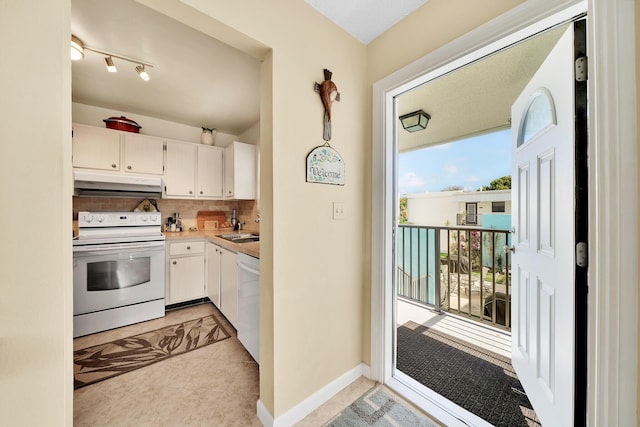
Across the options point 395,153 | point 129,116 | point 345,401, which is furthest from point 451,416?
point 129,116

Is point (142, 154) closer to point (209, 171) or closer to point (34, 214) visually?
point (209, 171)

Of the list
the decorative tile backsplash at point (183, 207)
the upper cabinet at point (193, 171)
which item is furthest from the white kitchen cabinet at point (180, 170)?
the decorative tile backsplash at point (183, 207)

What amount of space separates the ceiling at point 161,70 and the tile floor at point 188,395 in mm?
2432

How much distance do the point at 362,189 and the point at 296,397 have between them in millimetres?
1361

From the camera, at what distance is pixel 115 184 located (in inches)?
96.6

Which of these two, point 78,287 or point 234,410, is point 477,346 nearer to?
point 234,410

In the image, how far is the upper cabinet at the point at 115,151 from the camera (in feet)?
7.82

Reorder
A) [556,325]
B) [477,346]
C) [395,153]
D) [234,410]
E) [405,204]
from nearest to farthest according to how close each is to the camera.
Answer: [556,325] → [234,410] → [395,153] → [477,346] → [405,204]

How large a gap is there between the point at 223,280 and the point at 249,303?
2.69ft

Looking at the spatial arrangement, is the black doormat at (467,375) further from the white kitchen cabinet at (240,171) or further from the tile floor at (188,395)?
the white kitchen cabinet at (240,171)

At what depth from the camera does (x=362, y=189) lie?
1646 mm

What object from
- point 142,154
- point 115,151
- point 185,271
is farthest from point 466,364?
point 115,151

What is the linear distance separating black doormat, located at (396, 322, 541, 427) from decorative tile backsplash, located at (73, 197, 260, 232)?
238 centimetres

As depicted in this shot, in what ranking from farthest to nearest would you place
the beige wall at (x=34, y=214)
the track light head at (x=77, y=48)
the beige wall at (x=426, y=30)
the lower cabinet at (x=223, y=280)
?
the lower cabinet at (x=223, y=280)
the track light head at (x=77, y=48)
the beige wall at (x=426, y=30)
the beige wall at (x=34, y=214)
